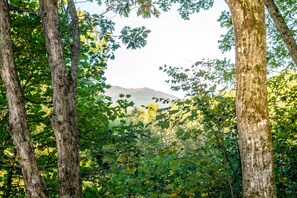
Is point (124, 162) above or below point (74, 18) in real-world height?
below

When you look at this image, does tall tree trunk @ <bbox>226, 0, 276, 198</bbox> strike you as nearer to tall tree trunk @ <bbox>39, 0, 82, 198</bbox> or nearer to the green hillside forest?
the green hillside forest

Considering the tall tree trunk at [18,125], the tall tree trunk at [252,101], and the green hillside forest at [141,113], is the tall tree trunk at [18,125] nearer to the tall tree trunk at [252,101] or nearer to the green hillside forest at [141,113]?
the green hillside forest at [141,113]

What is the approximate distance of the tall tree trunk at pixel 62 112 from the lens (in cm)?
377

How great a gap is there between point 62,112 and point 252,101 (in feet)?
8.10

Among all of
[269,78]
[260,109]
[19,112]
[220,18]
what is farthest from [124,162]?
[220,18]

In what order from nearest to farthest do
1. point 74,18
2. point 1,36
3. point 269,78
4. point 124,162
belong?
point 124,162 → point 1,36 → point 74,18 → point 269,78

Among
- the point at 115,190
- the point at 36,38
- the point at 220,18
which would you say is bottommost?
the point at 115,190

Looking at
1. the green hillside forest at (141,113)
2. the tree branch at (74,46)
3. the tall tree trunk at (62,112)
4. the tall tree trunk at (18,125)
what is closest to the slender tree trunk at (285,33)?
the green hillside forest at (141,113)

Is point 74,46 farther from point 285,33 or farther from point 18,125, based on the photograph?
point 285,33

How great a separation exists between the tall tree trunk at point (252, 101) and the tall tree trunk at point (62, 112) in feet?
7.31

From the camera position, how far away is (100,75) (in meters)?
6.65

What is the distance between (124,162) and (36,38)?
12.0 ft

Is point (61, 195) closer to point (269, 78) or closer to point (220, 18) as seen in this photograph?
point (269, 78)

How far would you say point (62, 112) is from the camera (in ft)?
12.7
